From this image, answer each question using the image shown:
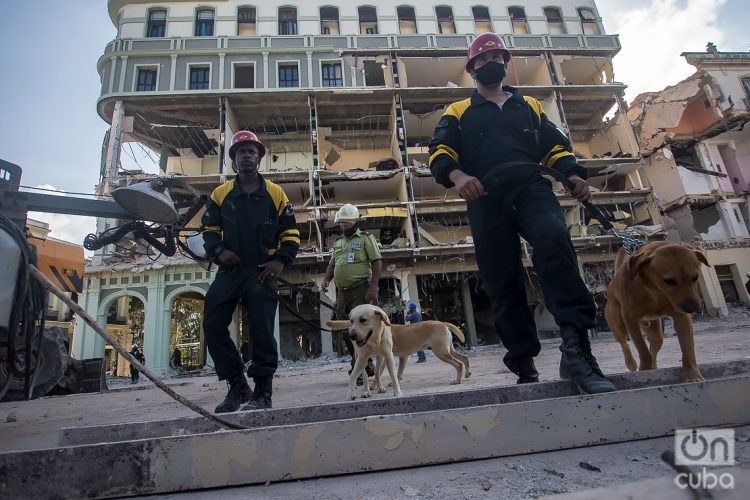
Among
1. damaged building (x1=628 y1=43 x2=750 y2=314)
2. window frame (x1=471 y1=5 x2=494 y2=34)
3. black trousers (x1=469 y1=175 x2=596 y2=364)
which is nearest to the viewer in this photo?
black trousers (x1=469 y1=175 x2=596 y2=364)

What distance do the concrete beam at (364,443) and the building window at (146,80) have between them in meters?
23.0

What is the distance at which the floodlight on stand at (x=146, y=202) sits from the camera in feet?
15.8

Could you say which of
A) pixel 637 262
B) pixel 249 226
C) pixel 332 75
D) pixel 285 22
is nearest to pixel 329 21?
pixel 285 22

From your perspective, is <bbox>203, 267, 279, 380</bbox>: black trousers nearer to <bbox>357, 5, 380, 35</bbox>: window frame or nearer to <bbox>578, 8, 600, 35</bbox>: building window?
<bbox>357, 5, 380, 35</bbox>: window frame

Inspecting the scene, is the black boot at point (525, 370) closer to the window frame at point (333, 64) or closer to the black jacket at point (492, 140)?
the black jacket at point (492, 140)

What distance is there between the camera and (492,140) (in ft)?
8.68

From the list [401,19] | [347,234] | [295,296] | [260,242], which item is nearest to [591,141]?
[401,19]

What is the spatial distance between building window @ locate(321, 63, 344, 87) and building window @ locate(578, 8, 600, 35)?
15.2m

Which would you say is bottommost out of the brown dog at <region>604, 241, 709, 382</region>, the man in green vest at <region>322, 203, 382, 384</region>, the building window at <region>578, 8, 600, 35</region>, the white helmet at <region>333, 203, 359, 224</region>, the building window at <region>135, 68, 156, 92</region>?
the brown dog at <region>604, 241, 709, 382</region>

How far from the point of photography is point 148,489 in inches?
49.9

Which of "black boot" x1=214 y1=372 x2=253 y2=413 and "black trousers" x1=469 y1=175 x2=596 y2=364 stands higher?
"black trousers" x1=469 y1=175 x2=596 y2=364

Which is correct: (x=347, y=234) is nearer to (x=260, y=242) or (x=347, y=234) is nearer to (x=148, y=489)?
(x=260, y=242)

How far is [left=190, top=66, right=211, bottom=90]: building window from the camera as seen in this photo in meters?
20.4

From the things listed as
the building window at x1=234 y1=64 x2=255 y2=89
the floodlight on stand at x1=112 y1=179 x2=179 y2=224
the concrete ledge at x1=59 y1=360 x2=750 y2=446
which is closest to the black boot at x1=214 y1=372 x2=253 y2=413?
the concrete ledge at x1=59 y1=360 x2=750 y2=446
